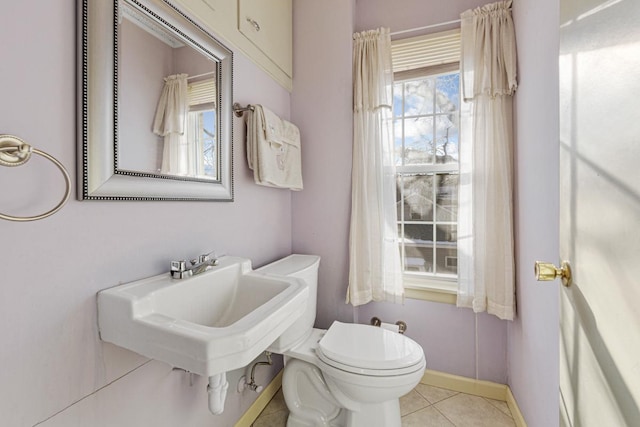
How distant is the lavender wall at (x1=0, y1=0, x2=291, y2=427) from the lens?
604 mm

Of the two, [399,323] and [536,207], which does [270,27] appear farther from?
[399,323]

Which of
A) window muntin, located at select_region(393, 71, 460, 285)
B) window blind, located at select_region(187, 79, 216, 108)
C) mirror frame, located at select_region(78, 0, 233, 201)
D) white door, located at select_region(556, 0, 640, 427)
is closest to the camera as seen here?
white door, located at select_region(556, 0, 640, 427)

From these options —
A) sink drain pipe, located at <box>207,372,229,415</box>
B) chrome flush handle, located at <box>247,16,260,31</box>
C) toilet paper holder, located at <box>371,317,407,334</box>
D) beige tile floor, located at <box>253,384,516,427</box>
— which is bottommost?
beige tile floor, located at <box>253,384,516,427</box>

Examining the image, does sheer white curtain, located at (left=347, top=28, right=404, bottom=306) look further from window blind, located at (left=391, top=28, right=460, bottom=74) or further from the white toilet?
the white toilet

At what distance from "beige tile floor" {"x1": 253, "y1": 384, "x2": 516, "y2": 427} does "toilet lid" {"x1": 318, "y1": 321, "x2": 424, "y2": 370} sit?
1.73ft

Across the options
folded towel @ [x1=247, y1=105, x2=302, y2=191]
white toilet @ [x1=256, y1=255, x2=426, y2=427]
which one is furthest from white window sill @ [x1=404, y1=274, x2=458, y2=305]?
folded towel @ [x1=247, y1=105, x2=302, y2=191]

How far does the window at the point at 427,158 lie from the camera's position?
69.0 inches

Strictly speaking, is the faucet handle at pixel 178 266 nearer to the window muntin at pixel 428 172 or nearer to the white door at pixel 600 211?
the white door at pixel 600 211

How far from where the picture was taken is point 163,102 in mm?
960

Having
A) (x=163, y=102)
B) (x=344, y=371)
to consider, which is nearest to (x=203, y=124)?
(x=163, y=102)

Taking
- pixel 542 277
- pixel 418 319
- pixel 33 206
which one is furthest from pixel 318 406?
pixel 33 206

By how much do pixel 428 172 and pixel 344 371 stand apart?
1291 mm

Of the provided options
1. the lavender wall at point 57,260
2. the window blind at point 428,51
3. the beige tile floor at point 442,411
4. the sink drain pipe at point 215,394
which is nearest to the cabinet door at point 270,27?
the window blind at point 428,51

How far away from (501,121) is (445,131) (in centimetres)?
36
